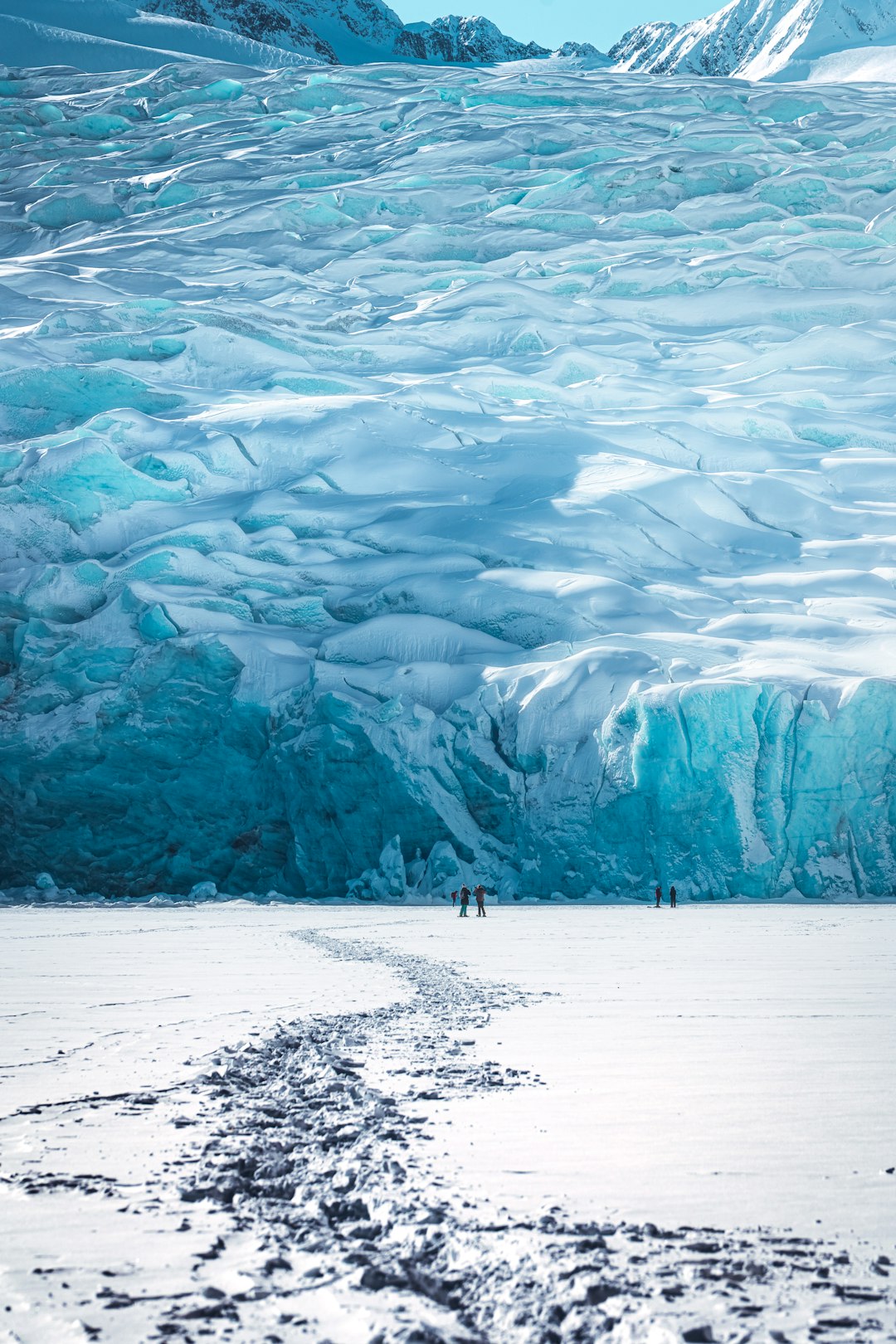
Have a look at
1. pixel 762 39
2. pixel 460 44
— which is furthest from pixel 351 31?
pixel 762 39

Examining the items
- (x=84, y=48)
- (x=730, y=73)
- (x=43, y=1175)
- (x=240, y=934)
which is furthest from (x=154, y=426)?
(x=730, y=73)

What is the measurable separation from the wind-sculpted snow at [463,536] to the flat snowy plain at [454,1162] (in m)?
8.43

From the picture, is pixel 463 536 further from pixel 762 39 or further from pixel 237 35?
pixel 762 39

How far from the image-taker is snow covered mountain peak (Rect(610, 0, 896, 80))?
6581cm

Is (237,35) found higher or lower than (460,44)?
lower

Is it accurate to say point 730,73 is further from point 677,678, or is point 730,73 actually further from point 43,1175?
point 43,1175

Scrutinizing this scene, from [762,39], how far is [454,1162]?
87.1 m

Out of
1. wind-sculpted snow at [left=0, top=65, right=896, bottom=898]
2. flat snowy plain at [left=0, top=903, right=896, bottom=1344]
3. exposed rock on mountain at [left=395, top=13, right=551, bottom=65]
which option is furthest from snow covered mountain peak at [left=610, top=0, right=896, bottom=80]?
flat snowy plain at [left=0, top=903, right=896, bottom=1344]

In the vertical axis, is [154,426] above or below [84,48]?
below

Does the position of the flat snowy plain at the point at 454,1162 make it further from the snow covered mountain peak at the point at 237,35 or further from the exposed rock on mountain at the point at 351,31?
the exposed rock on mountain at the point at 351,31

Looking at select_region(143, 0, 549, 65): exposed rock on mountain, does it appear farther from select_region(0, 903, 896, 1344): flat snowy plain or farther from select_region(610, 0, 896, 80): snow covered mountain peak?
select_region(0, 903, 896, 1344): flat snowy plain

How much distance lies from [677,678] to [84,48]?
53.4 metres

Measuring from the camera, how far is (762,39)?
76250mm

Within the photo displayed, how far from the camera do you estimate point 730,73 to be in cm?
7594
